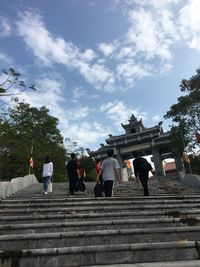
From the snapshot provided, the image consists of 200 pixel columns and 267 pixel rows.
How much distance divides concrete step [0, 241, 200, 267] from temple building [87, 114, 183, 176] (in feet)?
85.1

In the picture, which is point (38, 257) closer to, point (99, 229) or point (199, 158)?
point (99, 229)

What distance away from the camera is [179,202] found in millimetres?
7938

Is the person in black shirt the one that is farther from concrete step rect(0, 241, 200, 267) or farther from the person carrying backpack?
concrete step rect(0, 241, 200, 267)

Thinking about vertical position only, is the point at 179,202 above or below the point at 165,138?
below

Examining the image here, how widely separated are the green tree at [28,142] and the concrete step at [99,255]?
20.9 meters

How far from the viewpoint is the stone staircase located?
→ 13.8 feet

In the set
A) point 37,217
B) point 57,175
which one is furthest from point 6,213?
point 57,175

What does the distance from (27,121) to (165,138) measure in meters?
14.2

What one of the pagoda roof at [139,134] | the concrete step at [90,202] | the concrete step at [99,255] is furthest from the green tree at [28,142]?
the concrete step at [99,255]

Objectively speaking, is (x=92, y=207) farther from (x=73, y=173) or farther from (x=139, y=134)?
(x=139, y=134)

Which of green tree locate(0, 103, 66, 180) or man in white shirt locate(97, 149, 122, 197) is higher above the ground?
green tree locate(0, 103, 66, 180)

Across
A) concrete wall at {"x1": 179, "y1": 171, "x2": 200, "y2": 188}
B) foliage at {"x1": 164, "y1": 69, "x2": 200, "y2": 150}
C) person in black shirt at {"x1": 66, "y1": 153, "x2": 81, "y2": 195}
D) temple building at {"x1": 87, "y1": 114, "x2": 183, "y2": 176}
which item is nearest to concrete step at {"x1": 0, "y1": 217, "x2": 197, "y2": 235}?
person in black shirt at {"x1": 66, "y1": 153, "x2": 81, "y2": 195}

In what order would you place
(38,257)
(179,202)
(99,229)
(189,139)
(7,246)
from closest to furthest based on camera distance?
(38,257) → (7,246) → (99,229) → (179,202) → (189,139)

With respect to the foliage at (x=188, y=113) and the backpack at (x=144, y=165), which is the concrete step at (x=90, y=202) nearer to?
the backpack at (x=144, y=165)
